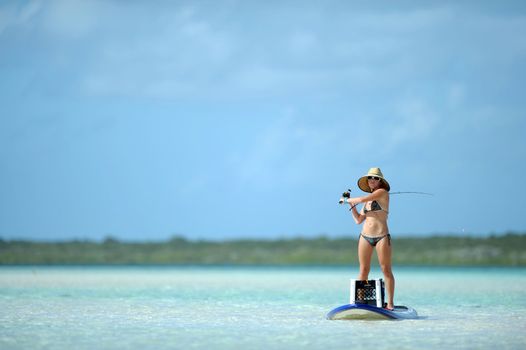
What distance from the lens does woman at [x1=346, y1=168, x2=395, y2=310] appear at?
1600cm

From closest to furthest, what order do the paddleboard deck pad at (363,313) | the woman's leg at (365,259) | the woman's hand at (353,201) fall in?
the paddleboard deck pad at (363,313) → the woman's hand at (353,201) → the woman's leg at (365,259)

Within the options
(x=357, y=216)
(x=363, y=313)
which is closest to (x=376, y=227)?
(x=357, y=216)

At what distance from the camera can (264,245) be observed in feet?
287

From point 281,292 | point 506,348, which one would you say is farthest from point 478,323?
point 281,292

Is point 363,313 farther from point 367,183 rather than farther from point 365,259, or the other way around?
point 367,183

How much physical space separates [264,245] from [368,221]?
235 ft

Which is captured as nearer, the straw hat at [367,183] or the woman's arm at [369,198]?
the woman's arm at [369,198]

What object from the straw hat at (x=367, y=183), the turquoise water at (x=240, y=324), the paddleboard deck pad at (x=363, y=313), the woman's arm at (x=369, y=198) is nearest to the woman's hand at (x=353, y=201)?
the woman's arm at (x=369, y=198)

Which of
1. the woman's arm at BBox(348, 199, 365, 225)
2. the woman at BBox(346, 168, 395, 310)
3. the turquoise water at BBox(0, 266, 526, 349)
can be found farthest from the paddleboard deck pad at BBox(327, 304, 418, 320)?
the woman's arm at BBox(348, 199, 365, 225)

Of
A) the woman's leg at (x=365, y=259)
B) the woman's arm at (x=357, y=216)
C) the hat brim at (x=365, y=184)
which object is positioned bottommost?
the woman's leg at (x=365, y=259)

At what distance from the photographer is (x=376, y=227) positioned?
16.1m

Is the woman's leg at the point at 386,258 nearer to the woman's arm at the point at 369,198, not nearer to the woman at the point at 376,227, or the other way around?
the woman at the point at 376,227

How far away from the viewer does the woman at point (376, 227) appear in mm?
16000

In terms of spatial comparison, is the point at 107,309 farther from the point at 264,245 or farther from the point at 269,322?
the point at 264,245
